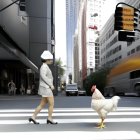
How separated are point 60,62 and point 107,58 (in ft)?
45.1

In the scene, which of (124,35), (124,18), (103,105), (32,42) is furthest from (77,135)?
(32,42)

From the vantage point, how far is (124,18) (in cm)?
1786

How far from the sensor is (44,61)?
9.05m

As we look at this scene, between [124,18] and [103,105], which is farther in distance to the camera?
[124,18]

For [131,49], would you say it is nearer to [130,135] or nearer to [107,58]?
[107,58]

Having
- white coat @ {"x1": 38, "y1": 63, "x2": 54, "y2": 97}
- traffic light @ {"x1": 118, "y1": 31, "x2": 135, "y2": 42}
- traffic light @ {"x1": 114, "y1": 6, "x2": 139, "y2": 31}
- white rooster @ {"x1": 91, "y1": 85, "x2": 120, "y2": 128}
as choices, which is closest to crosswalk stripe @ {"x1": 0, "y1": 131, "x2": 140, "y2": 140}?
white rooster @ {"x1": 91, "y1": 85, "x2": 120, "y2": 128}

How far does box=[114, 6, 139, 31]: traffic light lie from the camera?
1774 centimetres

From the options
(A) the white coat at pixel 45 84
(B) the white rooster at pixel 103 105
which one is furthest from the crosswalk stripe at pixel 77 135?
(A) the white coat at pixel 45 84

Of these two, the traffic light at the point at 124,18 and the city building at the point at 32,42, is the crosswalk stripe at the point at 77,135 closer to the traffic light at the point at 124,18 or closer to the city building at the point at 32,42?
the traffic light at the point at 124,18

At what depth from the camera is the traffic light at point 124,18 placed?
1774cm

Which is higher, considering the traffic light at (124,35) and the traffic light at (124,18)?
the traffic light at (124,18)

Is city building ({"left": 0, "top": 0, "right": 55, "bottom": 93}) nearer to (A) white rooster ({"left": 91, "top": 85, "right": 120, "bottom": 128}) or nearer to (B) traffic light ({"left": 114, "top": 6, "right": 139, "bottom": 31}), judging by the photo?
(B) traffic light ({"left": 114, "top": 6, "right": 139, "bottom": 31})

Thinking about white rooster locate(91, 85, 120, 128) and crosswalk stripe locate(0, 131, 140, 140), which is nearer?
crosswalk stripe locate(0, 131, 140, 140)

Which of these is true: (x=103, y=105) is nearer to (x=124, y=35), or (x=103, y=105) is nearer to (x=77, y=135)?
(x=77, y=135)
